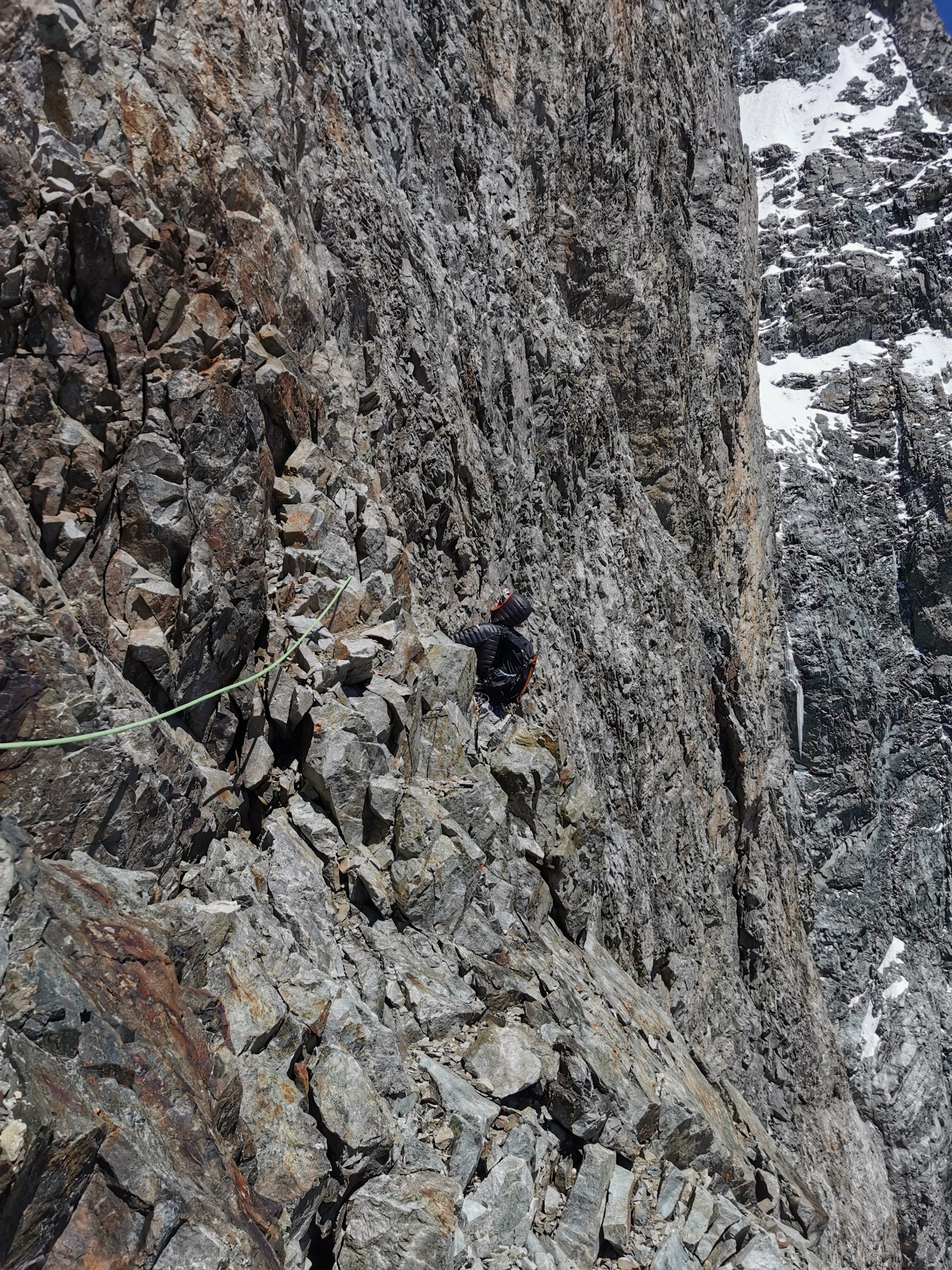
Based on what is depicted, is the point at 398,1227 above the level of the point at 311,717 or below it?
below

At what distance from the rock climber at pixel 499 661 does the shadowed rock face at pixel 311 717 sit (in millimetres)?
465

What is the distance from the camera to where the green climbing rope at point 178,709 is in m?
5.23

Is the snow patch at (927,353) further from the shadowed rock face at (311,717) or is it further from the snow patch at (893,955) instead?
the shadowed rock face at (311,717)

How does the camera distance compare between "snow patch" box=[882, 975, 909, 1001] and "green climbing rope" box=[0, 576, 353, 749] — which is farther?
"snow patch" box=[882, 975, 909, 1001]

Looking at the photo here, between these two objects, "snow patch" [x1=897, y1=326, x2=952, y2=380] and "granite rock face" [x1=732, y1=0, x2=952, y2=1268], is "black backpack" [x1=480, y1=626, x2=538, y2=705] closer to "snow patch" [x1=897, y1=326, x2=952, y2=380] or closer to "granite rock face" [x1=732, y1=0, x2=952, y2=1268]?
"granite rock face" [x1=732, y1=0, x2=952, y2=1268]

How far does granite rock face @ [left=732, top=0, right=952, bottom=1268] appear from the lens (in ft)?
150

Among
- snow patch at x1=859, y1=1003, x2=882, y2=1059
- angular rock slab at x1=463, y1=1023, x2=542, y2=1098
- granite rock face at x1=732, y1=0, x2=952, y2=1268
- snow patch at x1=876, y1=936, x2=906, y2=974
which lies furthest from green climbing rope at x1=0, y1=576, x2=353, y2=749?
snow patch at x1=876, y1=936, x2=906, y2=974

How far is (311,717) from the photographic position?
27.1ft

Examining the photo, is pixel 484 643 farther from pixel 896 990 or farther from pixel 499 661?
pixel 896 990

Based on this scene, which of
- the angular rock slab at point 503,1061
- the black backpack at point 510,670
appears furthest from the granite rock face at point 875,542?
the angular rock slab at point 503,1061

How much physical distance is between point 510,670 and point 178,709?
687cm

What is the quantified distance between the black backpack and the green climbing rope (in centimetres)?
343

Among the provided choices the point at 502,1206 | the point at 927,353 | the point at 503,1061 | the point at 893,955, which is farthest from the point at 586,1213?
the point at 927,353

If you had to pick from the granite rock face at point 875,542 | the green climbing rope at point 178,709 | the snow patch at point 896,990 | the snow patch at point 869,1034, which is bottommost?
the snow patch at point 869,1034
